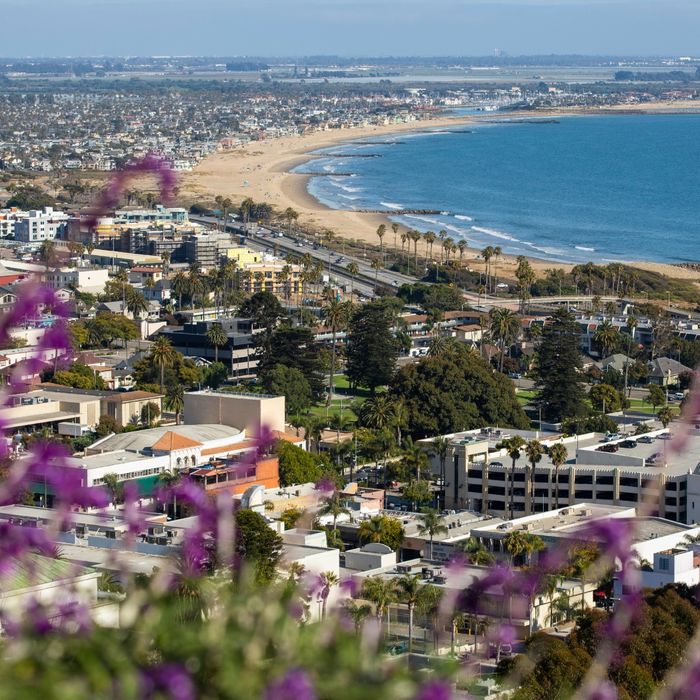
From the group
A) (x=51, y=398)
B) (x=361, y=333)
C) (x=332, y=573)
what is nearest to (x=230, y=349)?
(x=361, y=333)

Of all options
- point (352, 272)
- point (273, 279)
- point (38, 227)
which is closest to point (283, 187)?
point (38, 227)

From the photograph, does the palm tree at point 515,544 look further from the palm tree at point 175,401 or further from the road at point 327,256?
the road at point 327,256

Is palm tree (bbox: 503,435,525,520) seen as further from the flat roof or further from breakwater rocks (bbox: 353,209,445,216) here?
breakwater rocks (bbox: 353,209,445,216)

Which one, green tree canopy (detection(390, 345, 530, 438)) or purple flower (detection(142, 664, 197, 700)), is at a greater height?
purple flower (detection(142, 664, 197, 700))

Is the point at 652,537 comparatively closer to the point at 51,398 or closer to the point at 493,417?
the point at 493,417

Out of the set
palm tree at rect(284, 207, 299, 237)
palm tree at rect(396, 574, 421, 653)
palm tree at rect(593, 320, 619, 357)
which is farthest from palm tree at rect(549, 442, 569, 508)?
palm tree at rect(284, 207, 299, 237)
